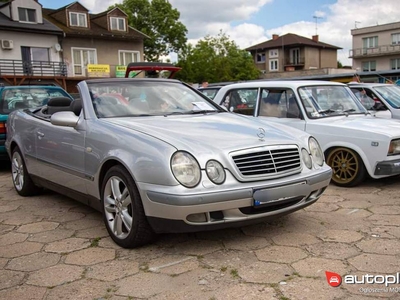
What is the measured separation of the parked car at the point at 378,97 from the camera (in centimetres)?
889

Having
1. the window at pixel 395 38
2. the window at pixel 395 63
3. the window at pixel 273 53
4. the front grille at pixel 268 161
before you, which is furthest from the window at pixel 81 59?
the window at pixel 395 38

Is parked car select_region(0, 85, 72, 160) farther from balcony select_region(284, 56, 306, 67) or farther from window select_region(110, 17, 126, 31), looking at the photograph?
balcony select_region(284, 56, 306, 67)

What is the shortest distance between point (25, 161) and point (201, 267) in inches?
129

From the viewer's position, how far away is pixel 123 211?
11.6ft

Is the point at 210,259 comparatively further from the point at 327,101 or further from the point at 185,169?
the point at 327,101

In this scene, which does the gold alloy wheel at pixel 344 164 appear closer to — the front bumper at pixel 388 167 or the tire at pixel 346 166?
the tire at pixel 346 166

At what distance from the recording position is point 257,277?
9.60 ft

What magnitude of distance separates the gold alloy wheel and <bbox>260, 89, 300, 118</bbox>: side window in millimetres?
796

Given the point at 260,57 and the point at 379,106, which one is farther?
the point at 260,57

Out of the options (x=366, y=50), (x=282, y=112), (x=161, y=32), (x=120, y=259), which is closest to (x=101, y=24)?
(x=161, y=32)

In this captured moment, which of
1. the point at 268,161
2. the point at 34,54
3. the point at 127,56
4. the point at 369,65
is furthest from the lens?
the point at 369,65

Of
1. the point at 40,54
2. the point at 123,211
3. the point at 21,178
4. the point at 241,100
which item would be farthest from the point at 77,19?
the point at 123,211

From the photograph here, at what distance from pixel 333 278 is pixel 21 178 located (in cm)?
435

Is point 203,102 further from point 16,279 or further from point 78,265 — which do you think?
point 16,279
